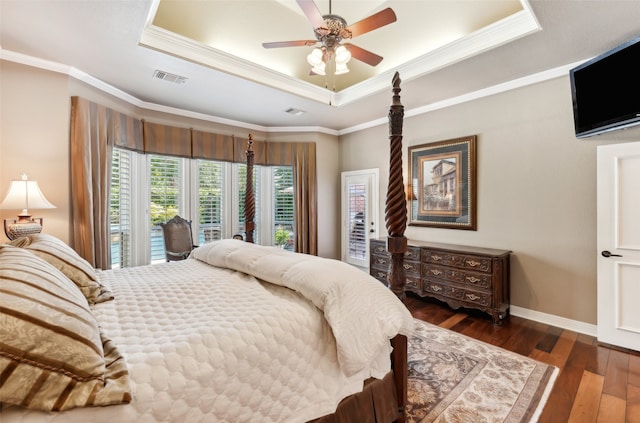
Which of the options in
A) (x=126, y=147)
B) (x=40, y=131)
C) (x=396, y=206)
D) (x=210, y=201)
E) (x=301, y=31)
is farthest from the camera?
(x=210, y=201)

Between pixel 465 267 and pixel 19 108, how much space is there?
4.89m

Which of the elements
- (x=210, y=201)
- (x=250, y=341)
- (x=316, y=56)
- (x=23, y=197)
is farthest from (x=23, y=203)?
(x=316, y=56)

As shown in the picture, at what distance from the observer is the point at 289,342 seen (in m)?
1.30

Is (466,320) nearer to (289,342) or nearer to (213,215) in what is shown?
(289,342)

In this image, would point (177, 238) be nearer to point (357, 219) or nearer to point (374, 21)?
point (357, 219)

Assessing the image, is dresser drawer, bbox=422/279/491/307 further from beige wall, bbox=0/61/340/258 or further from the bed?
beige wall, bbox=0/61/340/258

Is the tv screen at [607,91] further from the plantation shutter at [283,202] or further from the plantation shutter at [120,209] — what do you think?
the plantation shutter at [120,209]

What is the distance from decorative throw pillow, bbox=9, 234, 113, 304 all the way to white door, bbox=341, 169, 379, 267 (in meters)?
3.95

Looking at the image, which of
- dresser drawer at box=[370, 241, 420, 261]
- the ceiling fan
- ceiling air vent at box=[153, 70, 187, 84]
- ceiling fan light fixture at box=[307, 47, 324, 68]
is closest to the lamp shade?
ceiling air vent at box=[153, 70, 187, 84]

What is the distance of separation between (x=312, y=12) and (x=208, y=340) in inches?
89.0

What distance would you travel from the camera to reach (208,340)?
44.8 inches

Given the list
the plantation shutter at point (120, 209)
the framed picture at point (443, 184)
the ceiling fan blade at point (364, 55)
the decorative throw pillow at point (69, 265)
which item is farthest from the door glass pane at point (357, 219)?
the decorative throw pillow at point (69, 265)

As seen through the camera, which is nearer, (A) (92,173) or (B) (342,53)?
(B) (342,53)

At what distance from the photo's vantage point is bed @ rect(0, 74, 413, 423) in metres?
0.84
